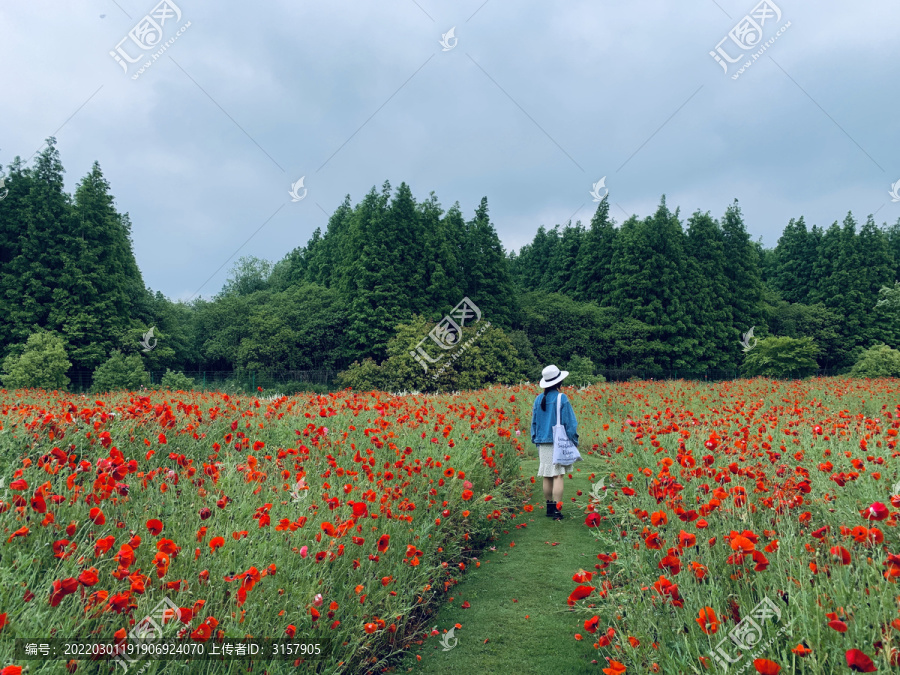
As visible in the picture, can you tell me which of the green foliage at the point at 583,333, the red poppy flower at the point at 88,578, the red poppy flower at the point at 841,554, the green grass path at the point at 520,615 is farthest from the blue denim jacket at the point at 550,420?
the green foliage at the point at 583,333

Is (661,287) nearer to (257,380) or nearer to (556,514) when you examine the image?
(257,380)

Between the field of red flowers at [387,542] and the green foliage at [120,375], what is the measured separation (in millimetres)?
20820

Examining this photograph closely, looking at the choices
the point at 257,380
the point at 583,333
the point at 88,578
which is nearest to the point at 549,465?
the point at 88,578

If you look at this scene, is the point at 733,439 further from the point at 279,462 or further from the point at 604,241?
the point at 604,241

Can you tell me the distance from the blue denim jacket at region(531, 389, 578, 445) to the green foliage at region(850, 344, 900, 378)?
103ft

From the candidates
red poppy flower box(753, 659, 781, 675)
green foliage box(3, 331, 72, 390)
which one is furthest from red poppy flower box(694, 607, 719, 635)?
green foliage box(3, 331, 72, 390)

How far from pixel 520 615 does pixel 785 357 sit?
32581 mm

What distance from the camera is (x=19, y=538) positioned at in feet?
8.68

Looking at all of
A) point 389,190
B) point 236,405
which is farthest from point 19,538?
point 389,190

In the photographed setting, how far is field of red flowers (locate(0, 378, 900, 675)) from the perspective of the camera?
2156mm

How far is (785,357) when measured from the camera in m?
30.4

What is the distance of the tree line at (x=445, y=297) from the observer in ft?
94.9

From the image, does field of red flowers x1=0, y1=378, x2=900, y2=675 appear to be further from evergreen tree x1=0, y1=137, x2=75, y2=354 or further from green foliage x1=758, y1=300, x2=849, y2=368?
green foliage x1=758, y1=300, x2=849, y2=368

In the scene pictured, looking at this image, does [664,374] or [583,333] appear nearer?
[583,333]
